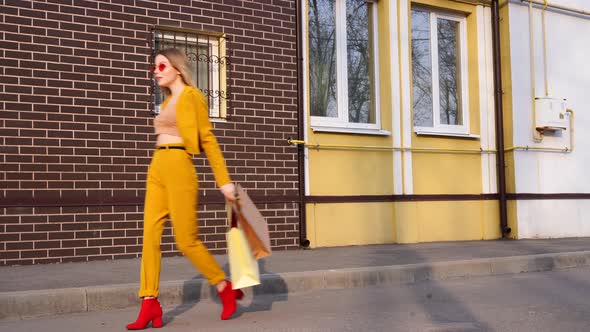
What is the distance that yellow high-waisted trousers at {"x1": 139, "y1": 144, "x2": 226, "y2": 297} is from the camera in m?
4.67

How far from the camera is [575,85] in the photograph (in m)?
12.5

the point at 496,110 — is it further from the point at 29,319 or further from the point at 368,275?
the point at 29,319

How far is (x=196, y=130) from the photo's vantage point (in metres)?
4.73

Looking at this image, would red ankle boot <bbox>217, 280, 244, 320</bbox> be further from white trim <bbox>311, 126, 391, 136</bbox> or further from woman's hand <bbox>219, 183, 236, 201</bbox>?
white trim <bbox>311, 126, 391, 136</bbox>

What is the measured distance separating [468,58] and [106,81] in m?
6.27

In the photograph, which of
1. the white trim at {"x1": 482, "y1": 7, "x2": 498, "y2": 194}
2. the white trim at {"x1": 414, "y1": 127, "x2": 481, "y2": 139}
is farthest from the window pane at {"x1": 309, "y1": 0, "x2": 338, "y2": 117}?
the white trim at {"x1": 482, "y1": 7, "x2": 498, "y2": 194}

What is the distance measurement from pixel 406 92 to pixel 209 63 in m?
3.18

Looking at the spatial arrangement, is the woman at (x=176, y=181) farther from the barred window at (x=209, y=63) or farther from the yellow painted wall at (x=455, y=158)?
the yellow painted wall at (x=455, y=158)

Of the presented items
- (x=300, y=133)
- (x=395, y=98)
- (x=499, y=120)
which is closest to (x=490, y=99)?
(x=499, y=120)

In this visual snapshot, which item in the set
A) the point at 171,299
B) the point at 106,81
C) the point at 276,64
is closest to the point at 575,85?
the point at 276,64

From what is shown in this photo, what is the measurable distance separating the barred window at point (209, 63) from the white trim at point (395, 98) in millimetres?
2763

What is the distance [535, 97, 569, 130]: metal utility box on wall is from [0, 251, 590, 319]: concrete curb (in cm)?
310

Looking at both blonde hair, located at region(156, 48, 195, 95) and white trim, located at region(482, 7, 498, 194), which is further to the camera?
white trim, located at region(482, 7, 498, 194)

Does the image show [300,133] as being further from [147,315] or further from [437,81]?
[147,315]
